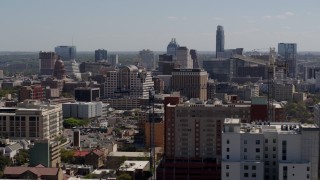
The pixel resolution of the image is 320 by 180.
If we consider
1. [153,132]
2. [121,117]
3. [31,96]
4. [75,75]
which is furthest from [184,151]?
[75,75]

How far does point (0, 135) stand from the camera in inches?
1324

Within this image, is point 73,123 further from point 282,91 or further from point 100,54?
point 100,54

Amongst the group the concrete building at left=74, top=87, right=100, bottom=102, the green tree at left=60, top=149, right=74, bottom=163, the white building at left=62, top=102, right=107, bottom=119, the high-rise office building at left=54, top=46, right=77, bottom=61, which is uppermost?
the high-rise office building at left=54, top=46, right=77, bottom=61

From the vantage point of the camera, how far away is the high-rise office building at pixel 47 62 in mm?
90438

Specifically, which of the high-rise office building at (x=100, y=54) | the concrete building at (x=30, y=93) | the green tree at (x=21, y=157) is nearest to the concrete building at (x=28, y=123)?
the green tree at (x=21, y=157)

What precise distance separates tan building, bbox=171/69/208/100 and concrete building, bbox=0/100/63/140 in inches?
803

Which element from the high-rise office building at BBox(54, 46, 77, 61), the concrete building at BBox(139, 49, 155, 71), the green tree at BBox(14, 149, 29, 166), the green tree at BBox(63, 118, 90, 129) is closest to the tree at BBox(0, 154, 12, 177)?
the green tree at BBox(14, 149, 29, 166)

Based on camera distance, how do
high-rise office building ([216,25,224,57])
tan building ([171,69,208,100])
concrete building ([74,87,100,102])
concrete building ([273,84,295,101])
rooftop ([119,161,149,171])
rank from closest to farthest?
rooftop ([119,161,149,171]), tan building ([171,69,208,100]), concrete building ([74,87,100,102]), concrete building ([273,84,295,101]), high-rise office building ([216,25,224,57])

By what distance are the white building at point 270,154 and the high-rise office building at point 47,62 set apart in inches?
2972

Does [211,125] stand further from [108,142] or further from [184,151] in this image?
[108,142]

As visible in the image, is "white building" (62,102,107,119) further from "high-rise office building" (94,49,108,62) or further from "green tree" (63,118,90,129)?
"high-rise office building" (94,49,108,62)

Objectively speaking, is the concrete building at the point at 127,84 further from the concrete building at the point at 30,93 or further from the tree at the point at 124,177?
the tree at the point at 124,177

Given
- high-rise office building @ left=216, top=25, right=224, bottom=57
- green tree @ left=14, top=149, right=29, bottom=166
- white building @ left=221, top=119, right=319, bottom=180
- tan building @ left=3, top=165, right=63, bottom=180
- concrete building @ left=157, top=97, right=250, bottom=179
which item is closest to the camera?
white building @ left=221, top=119, right=319, bottom=180

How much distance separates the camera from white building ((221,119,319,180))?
51.7 ft
